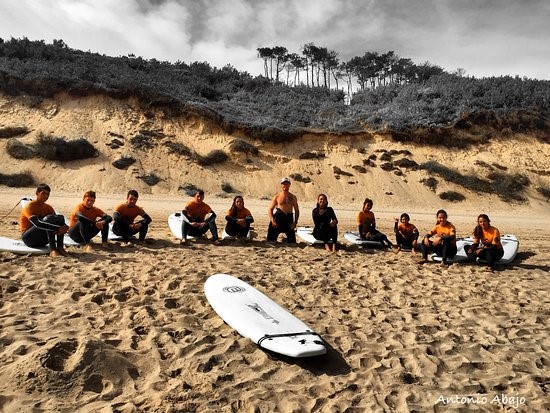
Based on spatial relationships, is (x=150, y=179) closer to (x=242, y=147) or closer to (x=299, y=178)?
(x=242, y=147)

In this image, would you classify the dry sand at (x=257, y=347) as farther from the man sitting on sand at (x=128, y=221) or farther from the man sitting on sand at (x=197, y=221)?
the man sitting on sand at (x=197, y=221)

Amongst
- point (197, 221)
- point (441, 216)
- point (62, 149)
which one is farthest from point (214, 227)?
point (62, 149)

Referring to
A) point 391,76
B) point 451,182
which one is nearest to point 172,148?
point 451,182

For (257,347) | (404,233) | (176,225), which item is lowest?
(257,347)

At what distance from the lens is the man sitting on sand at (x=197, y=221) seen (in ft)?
24.7

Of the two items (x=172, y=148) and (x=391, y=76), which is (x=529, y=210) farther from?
(x=391, y=76)

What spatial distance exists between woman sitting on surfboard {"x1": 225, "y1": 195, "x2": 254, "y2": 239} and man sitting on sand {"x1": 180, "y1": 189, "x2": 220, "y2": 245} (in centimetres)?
→ 33

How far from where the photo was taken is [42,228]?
587cm

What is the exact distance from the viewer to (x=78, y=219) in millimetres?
6500

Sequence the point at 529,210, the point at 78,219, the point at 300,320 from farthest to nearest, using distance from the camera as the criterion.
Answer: the point at 529,210, the point at 78,219, the point at 300,320

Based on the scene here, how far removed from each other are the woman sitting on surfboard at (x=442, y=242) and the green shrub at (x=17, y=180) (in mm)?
14112

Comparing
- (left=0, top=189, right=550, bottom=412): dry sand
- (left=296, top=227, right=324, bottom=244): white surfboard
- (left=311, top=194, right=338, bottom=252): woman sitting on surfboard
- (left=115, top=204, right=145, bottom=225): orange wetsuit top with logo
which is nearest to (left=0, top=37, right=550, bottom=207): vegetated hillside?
(left=296, top=227, right=324, bottom=244): white surfboard

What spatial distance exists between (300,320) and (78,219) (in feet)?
14.0

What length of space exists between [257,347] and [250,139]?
16.4 metres
